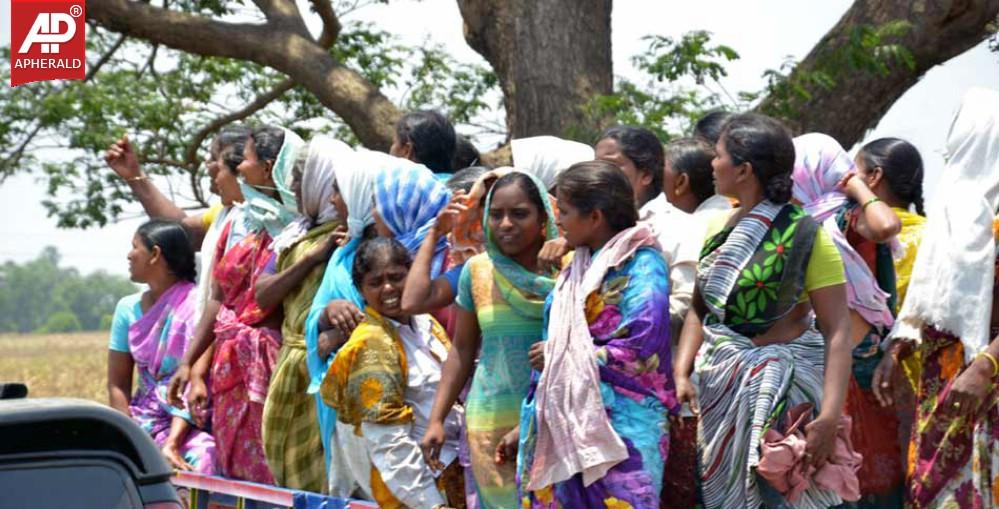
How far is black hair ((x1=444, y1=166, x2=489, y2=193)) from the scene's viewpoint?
17.7 feet

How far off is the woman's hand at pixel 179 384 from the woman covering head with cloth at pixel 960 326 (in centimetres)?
297

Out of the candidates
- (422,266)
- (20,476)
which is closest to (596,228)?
(422,266)

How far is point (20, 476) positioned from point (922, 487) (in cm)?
318

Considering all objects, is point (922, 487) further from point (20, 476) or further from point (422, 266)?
point (20, 476)

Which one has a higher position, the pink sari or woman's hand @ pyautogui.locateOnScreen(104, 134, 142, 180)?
woman's hand @ pyautogui.locateOnScreen(104, 134, 142, 180)

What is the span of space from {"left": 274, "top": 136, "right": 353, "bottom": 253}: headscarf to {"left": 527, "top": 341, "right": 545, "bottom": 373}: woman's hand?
1518mm

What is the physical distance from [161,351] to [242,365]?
0.78m

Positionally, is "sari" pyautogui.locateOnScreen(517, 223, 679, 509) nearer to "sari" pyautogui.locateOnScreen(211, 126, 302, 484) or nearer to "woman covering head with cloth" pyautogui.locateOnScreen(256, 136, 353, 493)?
"woman covering head with cloth" pyautogui.locateOnScreen(256, 136, 353, 493)

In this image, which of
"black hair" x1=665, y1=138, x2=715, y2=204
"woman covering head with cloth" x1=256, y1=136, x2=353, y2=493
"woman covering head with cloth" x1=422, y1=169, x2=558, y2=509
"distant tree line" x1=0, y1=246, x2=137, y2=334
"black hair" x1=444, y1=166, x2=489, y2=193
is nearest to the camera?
"woman covering head with cloth" x1=422, y1=169, x2=558, y2=509

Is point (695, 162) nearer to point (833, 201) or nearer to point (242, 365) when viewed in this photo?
point (833, 201)

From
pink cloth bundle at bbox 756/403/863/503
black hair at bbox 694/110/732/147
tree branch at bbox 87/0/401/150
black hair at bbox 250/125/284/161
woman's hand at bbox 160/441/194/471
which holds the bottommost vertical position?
woman's hand at bbox 160/441/194/471

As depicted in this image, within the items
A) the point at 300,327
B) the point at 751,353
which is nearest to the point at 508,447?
the point at 751,353

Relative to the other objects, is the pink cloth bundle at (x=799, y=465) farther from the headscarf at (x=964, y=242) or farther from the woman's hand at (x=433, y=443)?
the woman's hand at (x=433, y=443)

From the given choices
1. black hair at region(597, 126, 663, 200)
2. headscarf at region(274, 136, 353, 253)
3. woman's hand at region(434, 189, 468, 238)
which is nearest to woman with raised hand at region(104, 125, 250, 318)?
headscarf at region(274, 136, 353, 253)
